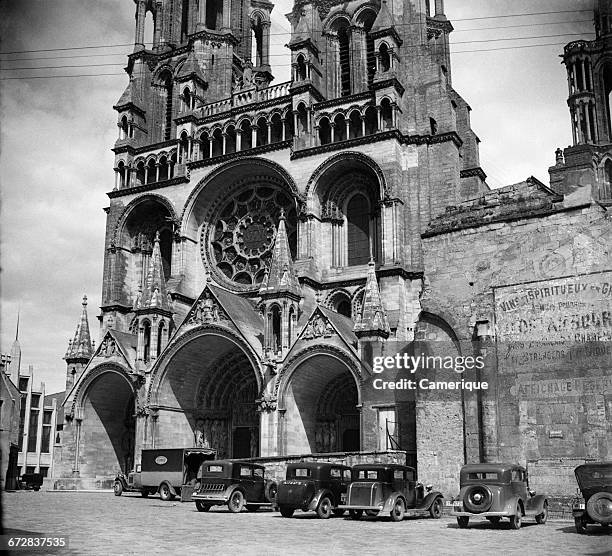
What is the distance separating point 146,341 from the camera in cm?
3503

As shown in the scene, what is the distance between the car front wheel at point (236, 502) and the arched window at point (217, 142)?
76.2 feet

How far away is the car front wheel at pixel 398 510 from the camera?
18641mm

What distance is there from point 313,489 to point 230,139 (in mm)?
25086

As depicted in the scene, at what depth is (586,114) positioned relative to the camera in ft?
189

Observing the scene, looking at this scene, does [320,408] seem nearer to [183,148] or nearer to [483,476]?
[483,476]

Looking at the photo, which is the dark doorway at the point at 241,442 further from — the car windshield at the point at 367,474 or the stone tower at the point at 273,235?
the car windshield at the point at 367,474

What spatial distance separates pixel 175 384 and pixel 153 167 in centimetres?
1435

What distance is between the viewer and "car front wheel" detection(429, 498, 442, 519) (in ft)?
65.0

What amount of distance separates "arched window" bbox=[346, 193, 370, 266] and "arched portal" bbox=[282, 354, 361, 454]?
6.68 metres

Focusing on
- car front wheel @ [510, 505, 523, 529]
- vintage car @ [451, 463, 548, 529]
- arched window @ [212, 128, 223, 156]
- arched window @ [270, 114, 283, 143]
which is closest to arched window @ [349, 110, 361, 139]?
arched window @ [270, 114, 283, 143]

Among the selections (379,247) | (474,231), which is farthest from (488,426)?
(379,247)

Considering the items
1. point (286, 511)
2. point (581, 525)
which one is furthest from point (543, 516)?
point (286, 511)

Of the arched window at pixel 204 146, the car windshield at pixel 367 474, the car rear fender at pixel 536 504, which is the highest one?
the arched window at pixel 204 146

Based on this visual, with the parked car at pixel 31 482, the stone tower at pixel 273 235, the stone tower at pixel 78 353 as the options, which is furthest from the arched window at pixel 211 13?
the parked car at pixel 31 482
